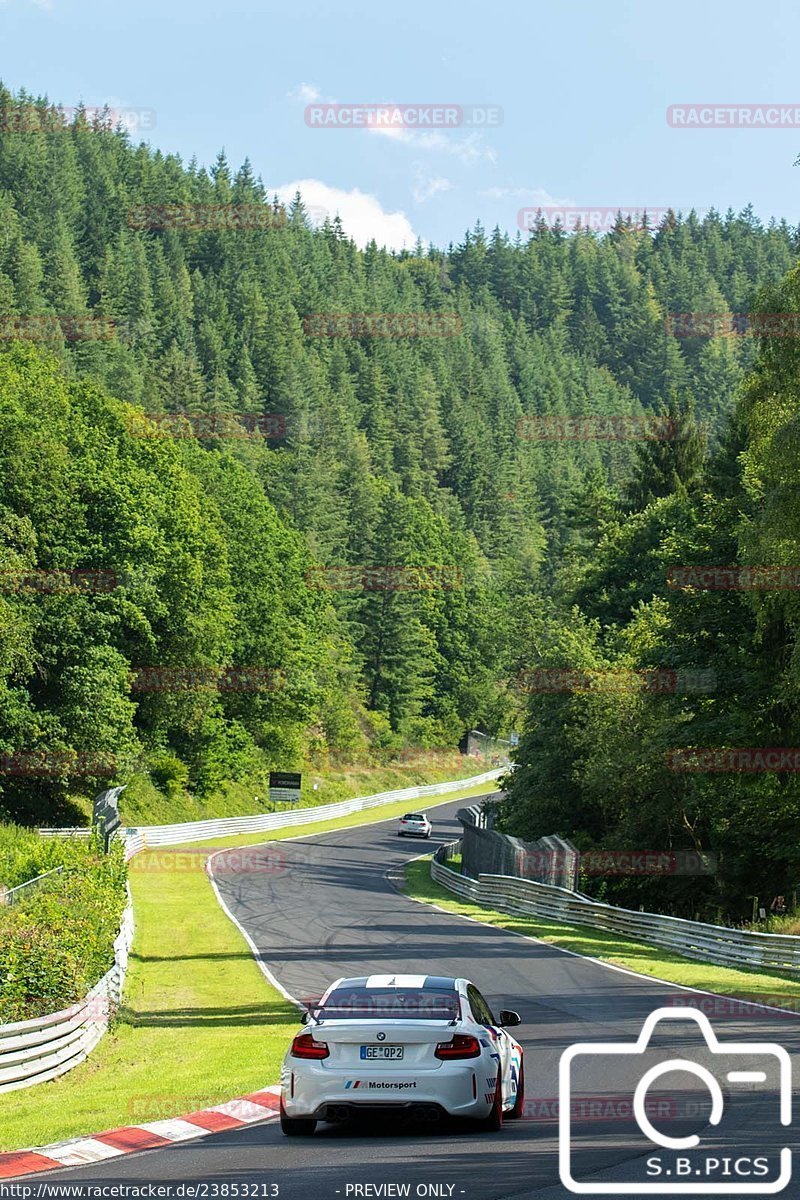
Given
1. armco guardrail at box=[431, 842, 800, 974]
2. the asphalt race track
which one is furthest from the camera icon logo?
armco guardrail at box=[431, 842, 800, 974]

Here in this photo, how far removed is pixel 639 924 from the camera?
3725cm

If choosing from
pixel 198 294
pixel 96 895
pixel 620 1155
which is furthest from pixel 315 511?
pixel 620 1155

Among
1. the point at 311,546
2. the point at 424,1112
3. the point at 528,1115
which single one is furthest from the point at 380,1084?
the point at 311,546

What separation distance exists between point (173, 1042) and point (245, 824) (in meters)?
54.6

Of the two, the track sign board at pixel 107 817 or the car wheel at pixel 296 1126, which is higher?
the car wheel at pixel 296 1126

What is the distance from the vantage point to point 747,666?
1400 inches

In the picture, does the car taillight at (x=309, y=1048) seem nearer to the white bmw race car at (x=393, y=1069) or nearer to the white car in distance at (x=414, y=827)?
the white bmw race car at (x=393, y=1069)

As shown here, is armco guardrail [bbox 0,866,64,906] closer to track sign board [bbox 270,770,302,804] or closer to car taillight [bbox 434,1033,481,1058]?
car taillight [bbox 434,1033,481,1058]

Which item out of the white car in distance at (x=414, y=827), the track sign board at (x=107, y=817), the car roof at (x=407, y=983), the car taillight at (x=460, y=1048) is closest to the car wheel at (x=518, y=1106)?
the car roof at (x=407, y=983)

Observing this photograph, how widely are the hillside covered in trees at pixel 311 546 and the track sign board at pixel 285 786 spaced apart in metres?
3.15

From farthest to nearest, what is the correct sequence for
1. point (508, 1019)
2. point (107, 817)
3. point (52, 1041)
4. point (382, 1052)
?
point (107, 817)
point (52, 1041)
point (508, 1019)
point (382, 1052)

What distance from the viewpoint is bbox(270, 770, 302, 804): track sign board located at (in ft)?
268

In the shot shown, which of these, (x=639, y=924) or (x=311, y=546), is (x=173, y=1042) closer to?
(x=639, y=924)

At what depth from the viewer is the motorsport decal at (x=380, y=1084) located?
37.9 feet
